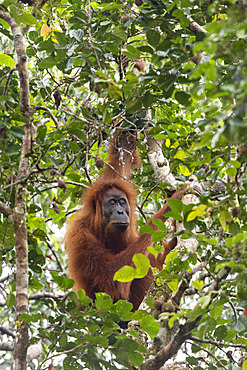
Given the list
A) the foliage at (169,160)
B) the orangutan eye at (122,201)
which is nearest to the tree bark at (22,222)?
the foliage at (169,160)

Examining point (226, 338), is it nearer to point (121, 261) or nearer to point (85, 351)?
Result: point (85, 351)

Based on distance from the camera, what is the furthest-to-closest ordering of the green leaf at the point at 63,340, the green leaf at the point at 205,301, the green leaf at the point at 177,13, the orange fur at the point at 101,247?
the orange fur at the point at 101,247 < the green leaf at the point at 63,340 < the green leaf at the point at 177,13 < the green leaf at the point at 205,301

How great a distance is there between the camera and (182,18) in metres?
3.84

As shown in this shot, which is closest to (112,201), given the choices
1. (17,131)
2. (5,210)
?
(5,210)

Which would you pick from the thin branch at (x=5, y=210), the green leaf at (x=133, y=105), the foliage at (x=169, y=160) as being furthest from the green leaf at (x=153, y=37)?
the thin branch at (x=5, y=210)

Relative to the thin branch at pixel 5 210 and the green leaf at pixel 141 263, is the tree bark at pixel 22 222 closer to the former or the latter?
the thin branch at pixel 5 210

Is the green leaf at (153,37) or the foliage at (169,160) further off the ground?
the green leaf at (153,37)

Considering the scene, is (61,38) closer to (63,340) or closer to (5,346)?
(63,340)

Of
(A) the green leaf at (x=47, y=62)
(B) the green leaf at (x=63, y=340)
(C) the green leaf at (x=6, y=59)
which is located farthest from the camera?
(C) the green leaf at (x=6, y=59)

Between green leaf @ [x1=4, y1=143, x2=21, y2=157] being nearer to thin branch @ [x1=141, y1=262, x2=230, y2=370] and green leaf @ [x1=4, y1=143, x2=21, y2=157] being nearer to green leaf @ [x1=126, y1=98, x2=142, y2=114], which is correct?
green leaf @ [x1=126, y1=98, x2=142, y2=114]

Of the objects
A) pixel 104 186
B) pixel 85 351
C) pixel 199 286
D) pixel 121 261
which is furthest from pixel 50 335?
pixel 104 186

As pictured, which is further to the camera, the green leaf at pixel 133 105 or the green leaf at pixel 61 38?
the green leaf at pixel 61 38

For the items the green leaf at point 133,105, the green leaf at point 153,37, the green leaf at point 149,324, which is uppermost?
the green leaf at point 153,37

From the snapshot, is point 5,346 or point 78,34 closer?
point 78,34
